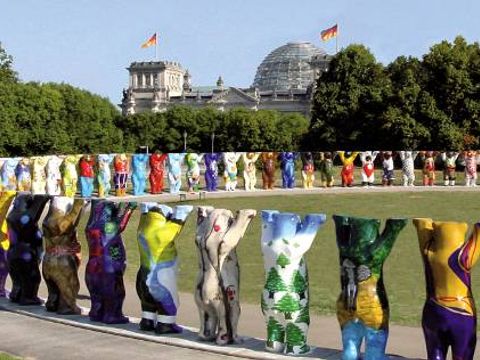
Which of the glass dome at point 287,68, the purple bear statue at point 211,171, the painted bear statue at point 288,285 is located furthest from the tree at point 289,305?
the glass dome at point 287,68

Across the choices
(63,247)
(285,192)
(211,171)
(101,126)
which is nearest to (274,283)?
(63,247)

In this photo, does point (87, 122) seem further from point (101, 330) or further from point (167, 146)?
point (101, 330)

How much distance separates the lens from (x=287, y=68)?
167 m

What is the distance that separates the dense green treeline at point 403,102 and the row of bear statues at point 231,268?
141 ft

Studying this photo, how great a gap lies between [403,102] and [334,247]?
3695 cm

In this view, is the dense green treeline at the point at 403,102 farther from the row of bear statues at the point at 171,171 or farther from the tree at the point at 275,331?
the tree at the point at 275,331

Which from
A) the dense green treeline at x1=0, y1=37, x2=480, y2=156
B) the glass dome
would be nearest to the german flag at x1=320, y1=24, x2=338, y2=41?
the dense green treeline at x1=0, y1=37, x2=480, y2=156

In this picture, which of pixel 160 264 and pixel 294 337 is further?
pixel 160 264

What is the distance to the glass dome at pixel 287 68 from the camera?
164 meters

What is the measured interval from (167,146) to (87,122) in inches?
1080

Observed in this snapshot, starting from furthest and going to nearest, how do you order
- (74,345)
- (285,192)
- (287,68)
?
(287,68) < (285,192) < (74,345)

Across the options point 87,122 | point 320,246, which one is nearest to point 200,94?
point 87,122

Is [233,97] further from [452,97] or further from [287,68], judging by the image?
[452,97]

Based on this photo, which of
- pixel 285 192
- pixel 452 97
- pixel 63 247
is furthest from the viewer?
pixel 452 97
